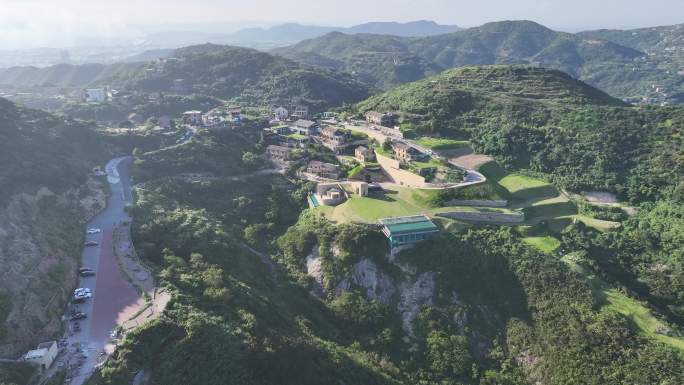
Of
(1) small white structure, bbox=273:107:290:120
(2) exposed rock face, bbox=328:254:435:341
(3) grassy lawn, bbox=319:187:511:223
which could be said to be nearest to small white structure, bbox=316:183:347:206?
(3) grassy lawn, bbox=319:187:511:223

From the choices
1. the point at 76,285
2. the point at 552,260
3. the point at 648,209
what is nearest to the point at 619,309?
the point at 552,260

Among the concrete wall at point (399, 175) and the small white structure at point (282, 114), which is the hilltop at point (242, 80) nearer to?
the small white structure at point (282, 114)

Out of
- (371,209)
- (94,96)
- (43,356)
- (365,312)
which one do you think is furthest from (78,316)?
(94,96)

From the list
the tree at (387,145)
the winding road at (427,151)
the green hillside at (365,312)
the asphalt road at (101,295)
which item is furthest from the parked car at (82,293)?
the tree at (387,145)

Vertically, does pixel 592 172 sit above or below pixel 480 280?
above

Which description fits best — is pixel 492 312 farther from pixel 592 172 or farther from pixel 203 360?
pixel 592 172
